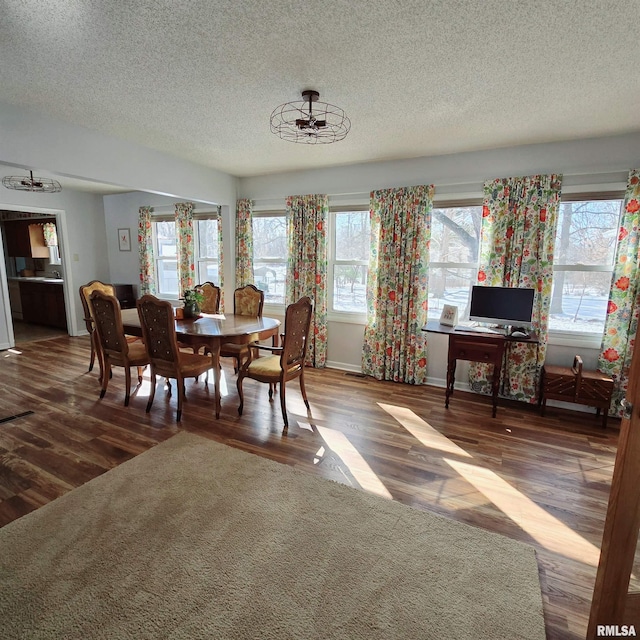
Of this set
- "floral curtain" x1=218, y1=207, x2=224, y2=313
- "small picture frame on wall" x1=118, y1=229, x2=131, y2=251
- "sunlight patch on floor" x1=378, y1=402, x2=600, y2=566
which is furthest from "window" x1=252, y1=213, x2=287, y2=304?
"sunlight patch on floor" x1=378, y1=402, x2=600, y2=566

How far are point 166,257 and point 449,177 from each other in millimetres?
4804

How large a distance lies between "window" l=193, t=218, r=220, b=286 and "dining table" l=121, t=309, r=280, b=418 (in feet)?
6.10

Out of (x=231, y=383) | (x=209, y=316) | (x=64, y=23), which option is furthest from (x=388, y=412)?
(x=64, y=23)

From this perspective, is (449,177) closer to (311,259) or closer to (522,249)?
(522,249)

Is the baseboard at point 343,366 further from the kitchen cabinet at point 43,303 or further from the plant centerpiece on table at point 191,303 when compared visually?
the kitchen cabinet at point 43,303

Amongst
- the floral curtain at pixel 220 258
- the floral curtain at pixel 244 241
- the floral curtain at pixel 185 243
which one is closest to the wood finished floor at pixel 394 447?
the floral curtain at pixel 220 258

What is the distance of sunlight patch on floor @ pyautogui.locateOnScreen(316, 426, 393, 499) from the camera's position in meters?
2.36

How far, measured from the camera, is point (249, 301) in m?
4.39

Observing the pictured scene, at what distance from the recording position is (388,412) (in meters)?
3.51

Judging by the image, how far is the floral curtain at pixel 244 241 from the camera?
17.1 ft

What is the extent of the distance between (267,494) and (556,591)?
5.07ft

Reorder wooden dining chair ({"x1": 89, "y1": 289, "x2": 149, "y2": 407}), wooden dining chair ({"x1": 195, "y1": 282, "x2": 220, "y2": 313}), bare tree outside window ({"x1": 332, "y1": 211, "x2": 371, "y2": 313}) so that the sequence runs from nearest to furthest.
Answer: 1. wooden dining chair ({"x1": 89, "y1": 289, "x2": 149, "y2": 407})
2. bare tree outside window ({"x1": 332, "y1": 211, "x2": 371, "y2": 313})
3. wooden dining chair ({"x1": 195, "y1": 282, "x2": 220, "y2": 313})

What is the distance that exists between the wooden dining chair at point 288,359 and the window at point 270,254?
6.29ft

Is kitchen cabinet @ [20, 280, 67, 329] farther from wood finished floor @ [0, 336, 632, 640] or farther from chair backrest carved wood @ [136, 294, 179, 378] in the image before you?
chair backrest carved wood @ [136, 294, 179, 378]
